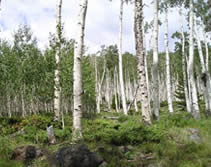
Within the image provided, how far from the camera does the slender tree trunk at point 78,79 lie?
22.0 feet

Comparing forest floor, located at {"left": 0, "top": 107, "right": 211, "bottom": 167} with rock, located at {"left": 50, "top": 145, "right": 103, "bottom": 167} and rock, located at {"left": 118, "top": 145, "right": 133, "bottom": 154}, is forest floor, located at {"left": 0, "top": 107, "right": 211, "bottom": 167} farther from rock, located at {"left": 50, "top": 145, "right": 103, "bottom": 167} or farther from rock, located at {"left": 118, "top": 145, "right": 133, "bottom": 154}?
rock, located at {"left": 50, "top": 145, "right": 103, "bottom": 167}

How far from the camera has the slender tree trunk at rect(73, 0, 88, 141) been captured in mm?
6711

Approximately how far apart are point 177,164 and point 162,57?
4273 centimetres

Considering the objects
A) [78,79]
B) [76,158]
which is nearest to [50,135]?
[78,79]

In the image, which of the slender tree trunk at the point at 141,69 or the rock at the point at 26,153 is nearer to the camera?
the rock at the point at 26,153

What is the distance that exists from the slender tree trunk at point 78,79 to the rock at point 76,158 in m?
1.67

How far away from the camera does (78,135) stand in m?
6.45

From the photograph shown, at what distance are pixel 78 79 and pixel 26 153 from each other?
9.15 ft

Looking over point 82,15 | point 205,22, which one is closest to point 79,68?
point 82,15

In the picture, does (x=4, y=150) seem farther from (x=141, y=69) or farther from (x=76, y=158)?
(x=141, y=69)

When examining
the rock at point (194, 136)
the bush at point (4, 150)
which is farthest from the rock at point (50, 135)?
the rock at point (194, 136)

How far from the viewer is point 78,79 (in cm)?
710

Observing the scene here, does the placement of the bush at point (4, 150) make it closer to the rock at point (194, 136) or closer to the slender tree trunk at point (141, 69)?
the slender tree trunk at point (141, 69)

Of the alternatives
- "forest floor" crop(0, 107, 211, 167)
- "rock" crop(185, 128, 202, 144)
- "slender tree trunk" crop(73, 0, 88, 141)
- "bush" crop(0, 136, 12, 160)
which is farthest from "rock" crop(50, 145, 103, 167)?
"rock" crop(185, 128, 202, 144)
